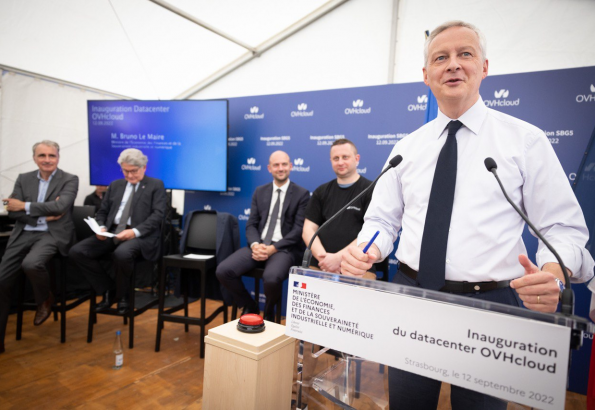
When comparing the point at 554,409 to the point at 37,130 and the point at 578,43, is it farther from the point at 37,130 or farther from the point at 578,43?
the point at 37,130

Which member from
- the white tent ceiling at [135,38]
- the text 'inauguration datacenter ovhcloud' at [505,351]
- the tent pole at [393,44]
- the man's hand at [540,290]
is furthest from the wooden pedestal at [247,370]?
the white tent ceiling at [135,38]

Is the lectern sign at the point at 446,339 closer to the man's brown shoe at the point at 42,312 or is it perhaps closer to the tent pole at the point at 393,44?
the man's brown shoe at the point at 42,312

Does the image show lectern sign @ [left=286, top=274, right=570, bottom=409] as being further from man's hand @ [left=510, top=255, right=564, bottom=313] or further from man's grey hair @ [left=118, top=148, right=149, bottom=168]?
man's grey hair @ [left=118, top=148, right=149, bottom=168]

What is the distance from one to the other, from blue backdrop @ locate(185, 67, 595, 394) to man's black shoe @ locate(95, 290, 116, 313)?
1423 mm

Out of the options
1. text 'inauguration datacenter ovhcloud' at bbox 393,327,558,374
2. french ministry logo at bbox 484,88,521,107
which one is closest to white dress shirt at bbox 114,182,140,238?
text 'inauguration datacenter ovhcloud' at bbox 393,327,558,374

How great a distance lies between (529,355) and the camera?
0.55m

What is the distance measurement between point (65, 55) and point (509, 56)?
5175mm

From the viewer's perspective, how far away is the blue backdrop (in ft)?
8.36

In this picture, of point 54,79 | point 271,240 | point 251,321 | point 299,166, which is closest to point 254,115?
point 299,166

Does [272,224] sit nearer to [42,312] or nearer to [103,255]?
[103,255]

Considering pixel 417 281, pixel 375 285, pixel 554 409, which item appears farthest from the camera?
pixel 417 281

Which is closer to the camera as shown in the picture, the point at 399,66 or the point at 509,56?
the point at 509,56

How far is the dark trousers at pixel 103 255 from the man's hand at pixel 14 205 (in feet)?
1.84

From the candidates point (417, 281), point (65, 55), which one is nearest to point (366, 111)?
point (417, 281)
